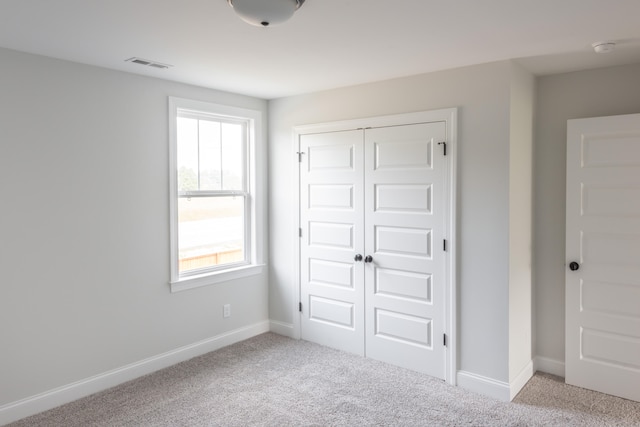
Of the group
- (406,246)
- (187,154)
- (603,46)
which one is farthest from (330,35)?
(187,154)

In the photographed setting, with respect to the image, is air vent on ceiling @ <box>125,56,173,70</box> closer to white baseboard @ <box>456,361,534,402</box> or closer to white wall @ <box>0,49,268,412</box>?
white wall @ <box>0,49,268,412</box>

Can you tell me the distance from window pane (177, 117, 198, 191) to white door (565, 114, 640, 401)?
3043mm

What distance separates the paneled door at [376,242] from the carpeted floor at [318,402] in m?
0.32

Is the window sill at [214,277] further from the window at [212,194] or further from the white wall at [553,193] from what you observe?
the white wall at [553,193]

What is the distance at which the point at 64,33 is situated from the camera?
2533 mm

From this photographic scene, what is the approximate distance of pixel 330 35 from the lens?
2.55m

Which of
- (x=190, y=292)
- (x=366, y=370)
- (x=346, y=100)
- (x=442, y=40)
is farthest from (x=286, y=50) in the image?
(x=366, y=370)

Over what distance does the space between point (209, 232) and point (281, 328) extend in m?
1.24

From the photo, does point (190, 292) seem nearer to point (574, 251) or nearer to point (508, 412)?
point (508, 412)

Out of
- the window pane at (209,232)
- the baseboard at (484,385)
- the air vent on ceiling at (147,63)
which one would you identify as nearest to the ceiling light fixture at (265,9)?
the air vent on ceiling at (147,63)

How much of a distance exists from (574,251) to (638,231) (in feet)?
1.39

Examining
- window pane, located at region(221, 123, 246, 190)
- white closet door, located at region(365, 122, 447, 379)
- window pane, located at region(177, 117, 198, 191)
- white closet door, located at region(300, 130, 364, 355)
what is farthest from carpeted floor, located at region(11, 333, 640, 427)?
window pane, located at region(221, 123, 246, 190)

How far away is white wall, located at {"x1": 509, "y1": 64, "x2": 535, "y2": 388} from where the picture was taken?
3.21 m

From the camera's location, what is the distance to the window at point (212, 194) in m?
3.87
